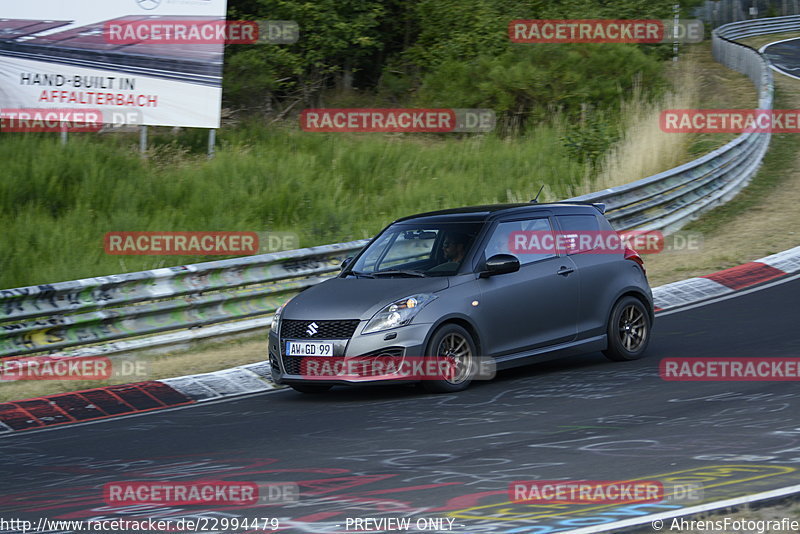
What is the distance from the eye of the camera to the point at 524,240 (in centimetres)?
1013

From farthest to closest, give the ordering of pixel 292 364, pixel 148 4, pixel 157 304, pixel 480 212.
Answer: pixel 148 4 → pixel 157 304 → pixel 480 212 → pixel 292 364

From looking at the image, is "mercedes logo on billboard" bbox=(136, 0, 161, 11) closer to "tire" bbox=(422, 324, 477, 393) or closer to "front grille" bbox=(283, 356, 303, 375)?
"front grille" bbox=(283, 356, 303, 375)

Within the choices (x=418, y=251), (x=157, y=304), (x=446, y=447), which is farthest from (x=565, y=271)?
(x=157, y=304)

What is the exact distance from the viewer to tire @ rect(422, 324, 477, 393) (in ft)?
29.7

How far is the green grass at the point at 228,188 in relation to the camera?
14.8m

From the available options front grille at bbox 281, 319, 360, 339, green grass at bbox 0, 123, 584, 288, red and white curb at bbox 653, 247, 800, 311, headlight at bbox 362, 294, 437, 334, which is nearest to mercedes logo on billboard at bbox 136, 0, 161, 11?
green grass at bbox 0, 123, 584, 288

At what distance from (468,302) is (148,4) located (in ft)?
50.6

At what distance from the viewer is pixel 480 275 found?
956 centimetres

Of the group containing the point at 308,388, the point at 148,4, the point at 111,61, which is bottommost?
the point at 308,388

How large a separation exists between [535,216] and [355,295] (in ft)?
7.20

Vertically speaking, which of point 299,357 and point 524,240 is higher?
point 524,240

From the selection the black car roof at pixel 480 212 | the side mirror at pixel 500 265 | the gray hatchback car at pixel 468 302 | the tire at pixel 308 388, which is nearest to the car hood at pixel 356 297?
the gray hatchback car at pixel 468 302

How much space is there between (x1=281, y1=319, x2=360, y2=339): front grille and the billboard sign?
13521mm

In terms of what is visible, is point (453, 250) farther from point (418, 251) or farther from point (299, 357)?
point (299, 357)
